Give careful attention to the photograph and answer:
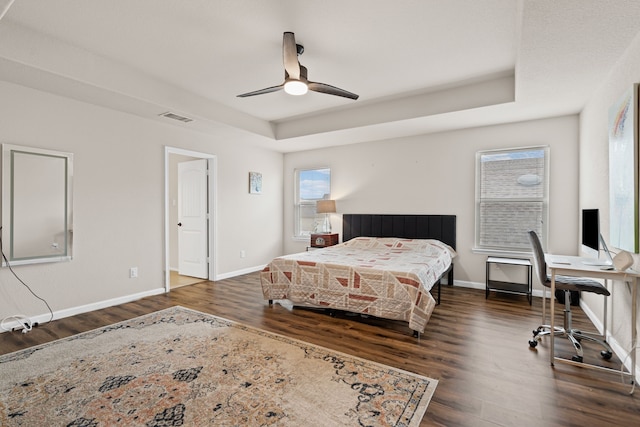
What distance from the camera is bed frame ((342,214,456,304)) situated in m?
4.81

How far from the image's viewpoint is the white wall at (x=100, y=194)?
10.3ft

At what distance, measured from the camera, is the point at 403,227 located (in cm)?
516

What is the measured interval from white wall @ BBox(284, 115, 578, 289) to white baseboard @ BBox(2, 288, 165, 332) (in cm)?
335

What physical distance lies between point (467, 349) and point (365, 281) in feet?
3.45

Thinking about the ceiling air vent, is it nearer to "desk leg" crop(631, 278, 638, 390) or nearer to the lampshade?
the lampshade

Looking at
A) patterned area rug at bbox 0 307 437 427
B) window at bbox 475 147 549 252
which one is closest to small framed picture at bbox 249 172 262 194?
patterned area rug at bbox 0 307 437 427

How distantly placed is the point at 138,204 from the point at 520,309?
504 centimetres

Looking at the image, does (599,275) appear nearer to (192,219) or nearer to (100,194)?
(100,194)

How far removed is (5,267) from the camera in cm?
303

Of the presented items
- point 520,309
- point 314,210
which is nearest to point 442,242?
point 520,309

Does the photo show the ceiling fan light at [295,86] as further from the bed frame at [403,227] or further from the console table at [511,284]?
the console table at [511,284]

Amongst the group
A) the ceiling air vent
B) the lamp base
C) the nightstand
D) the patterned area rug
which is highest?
the ceiling air vent

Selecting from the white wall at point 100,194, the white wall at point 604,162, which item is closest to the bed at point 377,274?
the white wall at point 604,162

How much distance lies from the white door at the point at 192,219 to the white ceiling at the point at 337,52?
127cm
